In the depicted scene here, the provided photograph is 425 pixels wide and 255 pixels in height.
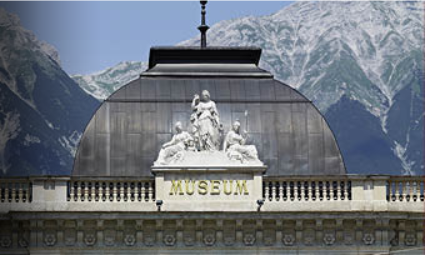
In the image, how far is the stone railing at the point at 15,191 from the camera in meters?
63.8

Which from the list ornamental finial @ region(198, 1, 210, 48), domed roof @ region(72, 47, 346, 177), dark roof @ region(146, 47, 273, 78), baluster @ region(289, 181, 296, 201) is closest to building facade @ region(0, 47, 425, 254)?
baluster @ region(289, 181, 296, 201)

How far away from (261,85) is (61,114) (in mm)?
115364

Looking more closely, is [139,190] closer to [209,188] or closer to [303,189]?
[209,188]

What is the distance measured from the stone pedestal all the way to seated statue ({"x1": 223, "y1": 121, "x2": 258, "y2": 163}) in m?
0.45

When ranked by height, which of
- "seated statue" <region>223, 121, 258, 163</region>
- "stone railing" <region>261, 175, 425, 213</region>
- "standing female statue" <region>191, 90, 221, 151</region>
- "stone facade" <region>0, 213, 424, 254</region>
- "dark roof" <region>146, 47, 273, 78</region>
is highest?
"dark roof" <region>146, 47, 273, 78</region>

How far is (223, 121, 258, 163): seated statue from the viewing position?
63906 millimetres

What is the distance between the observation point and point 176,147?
210 ft

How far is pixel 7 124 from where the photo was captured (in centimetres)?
6662

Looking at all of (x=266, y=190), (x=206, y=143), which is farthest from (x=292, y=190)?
(x=206, y=143)

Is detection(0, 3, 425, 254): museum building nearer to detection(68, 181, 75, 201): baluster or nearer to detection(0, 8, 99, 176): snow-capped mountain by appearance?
detection(68, 181, 75, 201): baluster

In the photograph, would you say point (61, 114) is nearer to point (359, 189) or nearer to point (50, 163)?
point (50, 163)

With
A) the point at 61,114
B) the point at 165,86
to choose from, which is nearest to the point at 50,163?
the point at 61,114

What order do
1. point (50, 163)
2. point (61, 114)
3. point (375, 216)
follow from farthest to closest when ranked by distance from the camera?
point (61, 114), point (50, 163), point (375, 216)

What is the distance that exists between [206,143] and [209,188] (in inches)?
64.3
